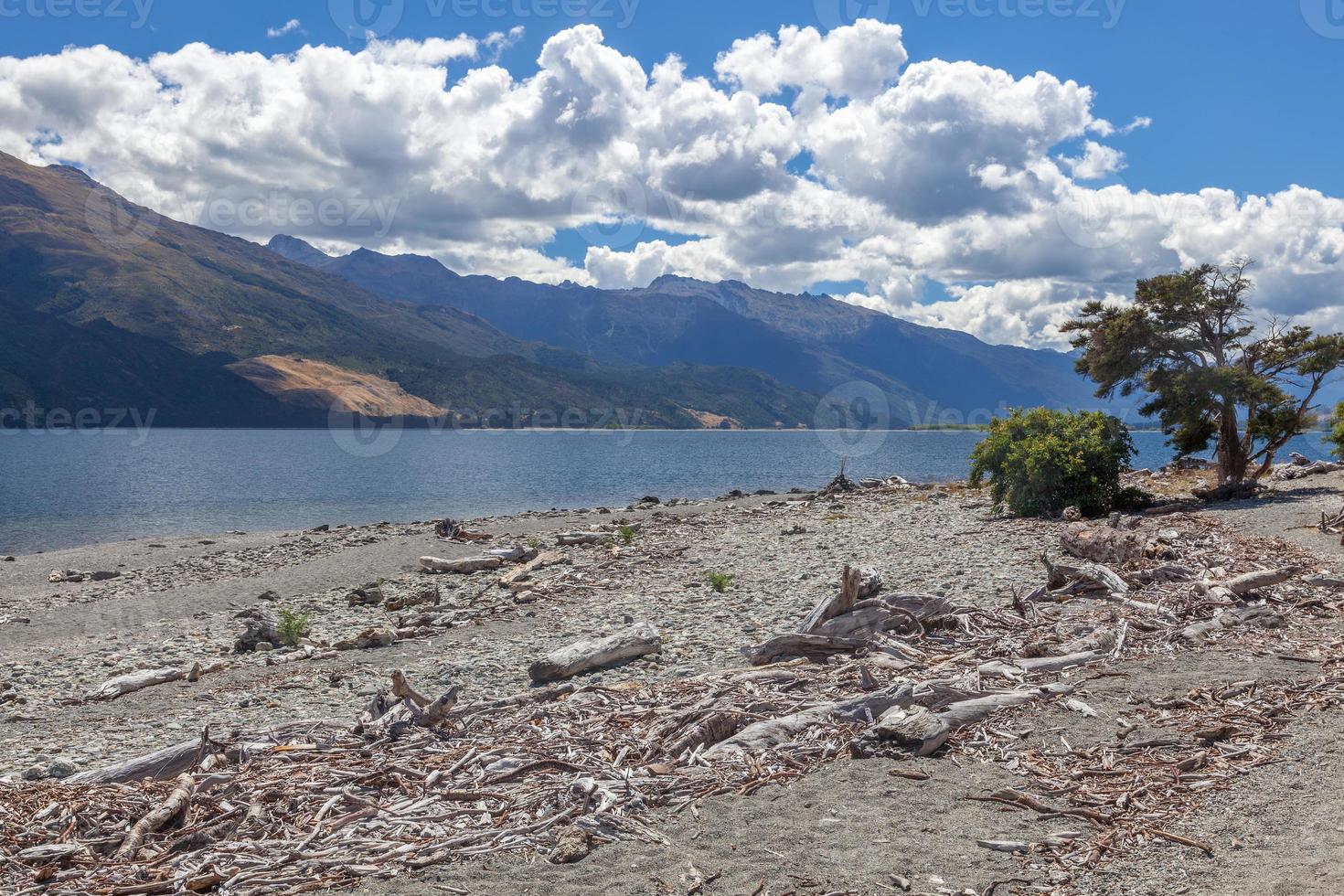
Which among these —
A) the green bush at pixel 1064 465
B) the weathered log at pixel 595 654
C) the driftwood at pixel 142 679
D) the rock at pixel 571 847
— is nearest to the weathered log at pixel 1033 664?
the weathered log at pixel 595 654

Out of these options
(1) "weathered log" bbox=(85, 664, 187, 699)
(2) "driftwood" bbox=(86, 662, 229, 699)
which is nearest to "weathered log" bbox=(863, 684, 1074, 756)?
(2) "driftwood" bbox=(86, 662, 229, 699)

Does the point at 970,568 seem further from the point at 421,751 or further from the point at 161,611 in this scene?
the point at 161,611

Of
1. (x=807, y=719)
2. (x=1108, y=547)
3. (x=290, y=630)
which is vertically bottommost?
(x=290, y=630)

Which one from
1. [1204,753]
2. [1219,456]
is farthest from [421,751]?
[1219,456]

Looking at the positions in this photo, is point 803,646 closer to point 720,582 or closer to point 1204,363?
point 720,582

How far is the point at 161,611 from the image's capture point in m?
22.1

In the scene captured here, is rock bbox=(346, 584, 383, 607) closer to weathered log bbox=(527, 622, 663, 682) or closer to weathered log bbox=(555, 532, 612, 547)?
weathered log bbox=(555, 532, 612, 547)

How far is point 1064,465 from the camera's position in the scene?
87.0 feet

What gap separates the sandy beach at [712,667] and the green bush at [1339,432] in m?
5.95

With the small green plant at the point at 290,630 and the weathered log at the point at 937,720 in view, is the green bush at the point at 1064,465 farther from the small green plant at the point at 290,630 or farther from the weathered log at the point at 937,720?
the small green plant at the point at 290,630

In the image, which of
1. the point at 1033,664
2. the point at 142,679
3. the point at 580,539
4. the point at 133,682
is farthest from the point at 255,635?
the point at 580,539

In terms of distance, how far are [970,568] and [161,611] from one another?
19427 mm

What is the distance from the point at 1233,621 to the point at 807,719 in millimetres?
6571

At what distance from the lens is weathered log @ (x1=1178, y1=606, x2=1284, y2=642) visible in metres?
10.8
